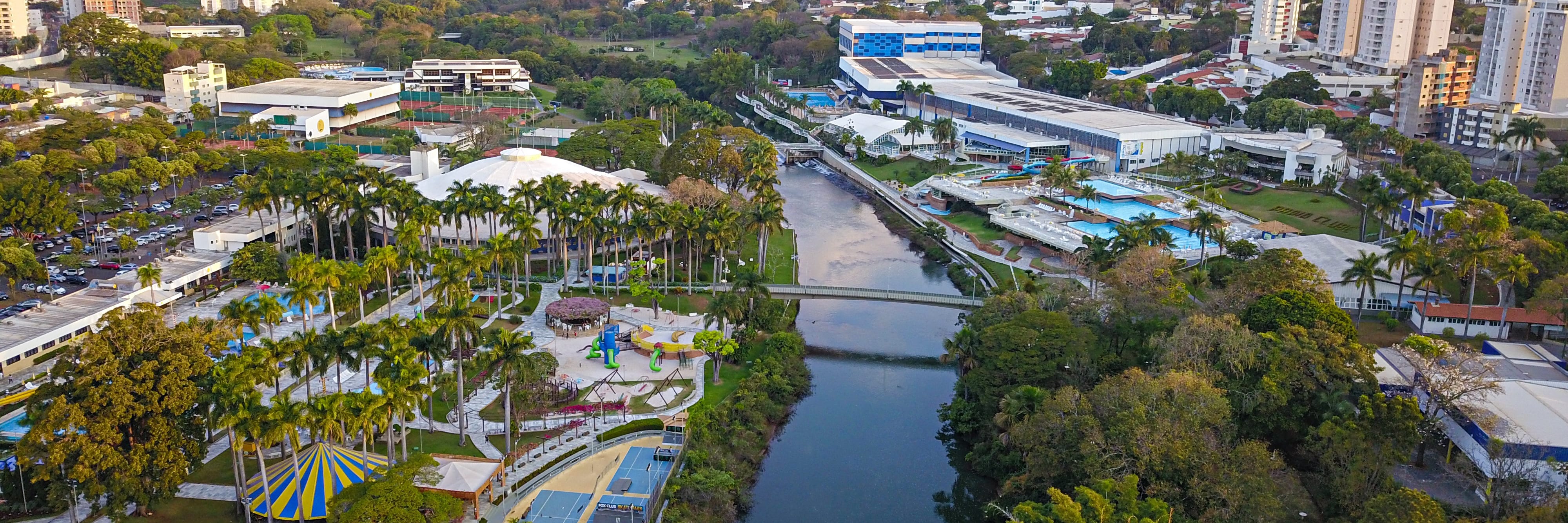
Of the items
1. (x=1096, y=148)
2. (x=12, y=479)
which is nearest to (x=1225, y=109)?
(x=1096, y=148)

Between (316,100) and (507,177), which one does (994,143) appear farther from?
(316,100)

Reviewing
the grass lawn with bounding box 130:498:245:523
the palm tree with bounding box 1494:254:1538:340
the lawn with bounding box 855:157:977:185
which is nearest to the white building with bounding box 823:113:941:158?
the lawn with bounding box 855:157:977:185

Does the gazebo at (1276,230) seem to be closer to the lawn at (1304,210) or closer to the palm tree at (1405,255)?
the lawn at (1304,210)

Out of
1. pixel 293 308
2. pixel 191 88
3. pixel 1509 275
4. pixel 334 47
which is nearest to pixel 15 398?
pixel 293 308

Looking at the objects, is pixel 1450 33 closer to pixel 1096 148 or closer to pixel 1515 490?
pixel 1096 148

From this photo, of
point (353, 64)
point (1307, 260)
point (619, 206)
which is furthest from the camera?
point (353, 64)

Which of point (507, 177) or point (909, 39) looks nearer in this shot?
point (507, 177)
